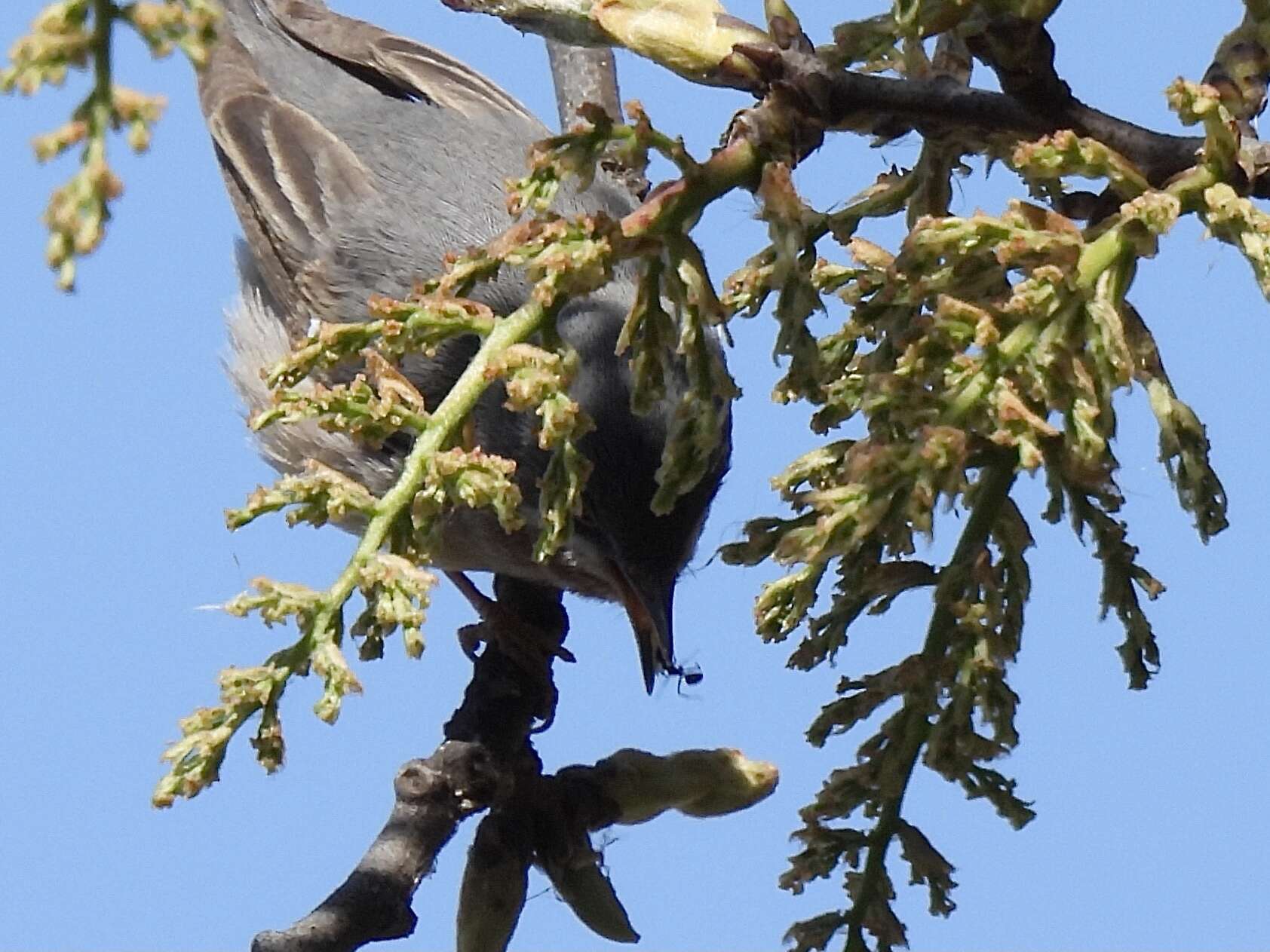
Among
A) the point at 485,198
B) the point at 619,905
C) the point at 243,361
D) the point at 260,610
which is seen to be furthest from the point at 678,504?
the point at 260,610

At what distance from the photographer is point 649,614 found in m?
4.11

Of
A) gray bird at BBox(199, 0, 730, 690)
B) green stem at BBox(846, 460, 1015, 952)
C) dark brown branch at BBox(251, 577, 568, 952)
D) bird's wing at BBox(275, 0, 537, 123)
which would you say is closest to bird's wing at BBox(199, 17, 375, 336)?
gray bird at BBox(199, 0, 730, 690)

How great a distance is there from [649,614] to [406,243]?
1373 millimetres

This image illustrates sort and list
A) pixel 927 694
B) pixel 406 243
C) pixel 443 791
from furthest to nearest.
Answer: pixel 406 243, pixel 443 791, pixel 927 694

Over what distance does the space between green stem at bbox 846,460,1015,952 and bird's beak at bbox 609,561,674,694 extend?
177cm

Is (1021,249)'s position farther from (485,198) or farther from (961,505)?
(485,198)

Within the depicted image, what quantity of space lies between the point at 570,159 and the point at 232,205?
3.82 meters

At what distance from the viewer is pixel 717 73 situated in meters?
2.26

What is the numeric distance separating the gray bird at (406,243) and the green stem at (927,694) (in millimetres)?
1484

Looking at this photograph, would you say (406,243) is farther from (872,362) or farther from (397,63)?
(872,362)

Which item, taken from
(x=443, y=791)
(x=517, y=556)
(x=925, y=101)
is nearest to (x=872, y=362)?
(x=925, y=101)

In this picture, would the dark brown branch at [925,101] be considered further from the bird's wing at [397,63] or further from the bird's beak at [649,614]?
the bird's wing at [397,63]

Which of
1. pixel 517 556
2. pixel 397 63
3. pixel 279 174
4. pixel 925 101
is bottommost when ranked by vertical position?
pixel 925 101

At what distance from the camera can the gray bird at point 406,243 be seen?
4.10 meters
